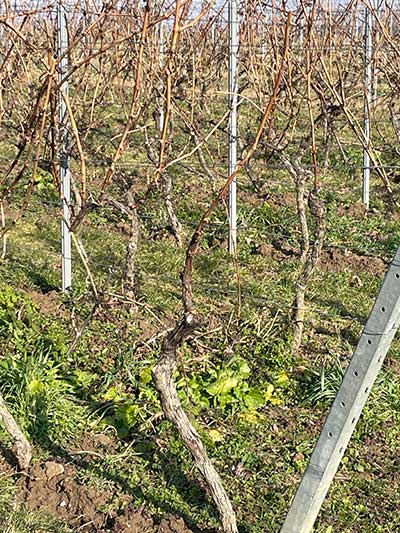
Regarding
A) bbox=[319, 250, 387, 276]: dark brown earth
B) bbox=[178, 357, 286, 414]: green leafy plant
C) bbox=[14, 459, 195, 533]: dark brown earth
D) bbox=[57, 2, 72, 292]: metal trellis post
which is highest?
bbox=[57, 2, 72, 292]: metal trellis post

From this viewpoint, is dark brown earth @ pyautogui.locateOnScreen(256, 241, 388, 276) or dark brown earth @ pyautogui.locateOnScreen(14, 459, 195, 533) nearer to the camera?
dark brown earth @ pyautogui.locateOnScreen(14, 459, 195, 533)

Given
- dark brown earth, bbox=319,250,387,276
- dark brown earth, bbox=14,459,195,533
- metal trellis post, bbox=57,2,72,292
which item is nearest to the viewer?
dark brown earth, bbox=14,459,195,533

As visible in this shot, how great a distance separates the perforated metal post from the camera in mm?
2109

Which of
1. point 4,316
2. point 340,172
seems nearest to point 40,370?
point 4,316

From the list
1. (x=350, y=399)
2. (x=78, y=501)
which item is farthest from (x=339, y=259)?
(x=350, y=399)

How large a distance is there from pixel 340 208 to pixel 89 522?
449 cm

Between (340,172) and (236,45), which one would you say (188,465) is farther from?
(340,172)

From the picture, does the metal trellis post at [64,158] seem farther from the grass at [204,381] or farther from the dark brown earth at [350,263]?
the dark brown earth at [350,263]

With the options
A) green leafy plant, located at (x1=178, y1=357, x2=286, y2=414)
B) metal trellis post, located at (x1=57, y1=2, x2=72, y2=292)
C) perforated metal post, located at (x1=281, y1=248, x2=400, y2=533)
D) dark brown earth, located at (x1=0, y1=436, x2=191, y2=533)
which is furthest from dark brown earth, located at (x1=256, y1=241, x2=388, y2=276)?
perforated metal post, located at (x1=281, y1=248, x2=400, y2=533)

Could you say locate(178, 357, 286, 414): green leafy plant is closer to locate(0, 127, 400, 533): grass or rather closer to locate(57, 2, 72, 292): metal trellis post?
locate(0, 127, 400, 533): grass

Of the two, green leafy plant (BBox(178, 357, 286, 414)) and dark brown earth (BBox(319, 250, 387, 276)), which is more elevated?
dark brown earth (BBox(319, 250, 387, 276))

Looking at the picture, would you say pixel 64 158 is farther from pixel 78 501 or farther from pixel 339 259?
pixel 78 501

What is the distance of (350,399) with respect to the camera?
221cm

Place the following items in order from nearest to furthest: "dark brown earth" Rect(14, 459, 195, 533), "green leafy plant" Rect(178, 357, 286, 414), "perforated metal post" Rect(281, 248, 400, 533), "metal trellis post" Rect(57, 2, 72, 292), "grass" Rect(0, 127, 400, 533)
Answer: "perforated metal post" Rect(281, 248, 400, 533)
"dark brown earth" Rect(14, 459, 195, 533)
"grass" Rect(0, 127, 400, 533)
"green leafy plant" Rect(178, 357, 286, 414)
"metal trellis post" Rect(57, 2, 72, 292)
